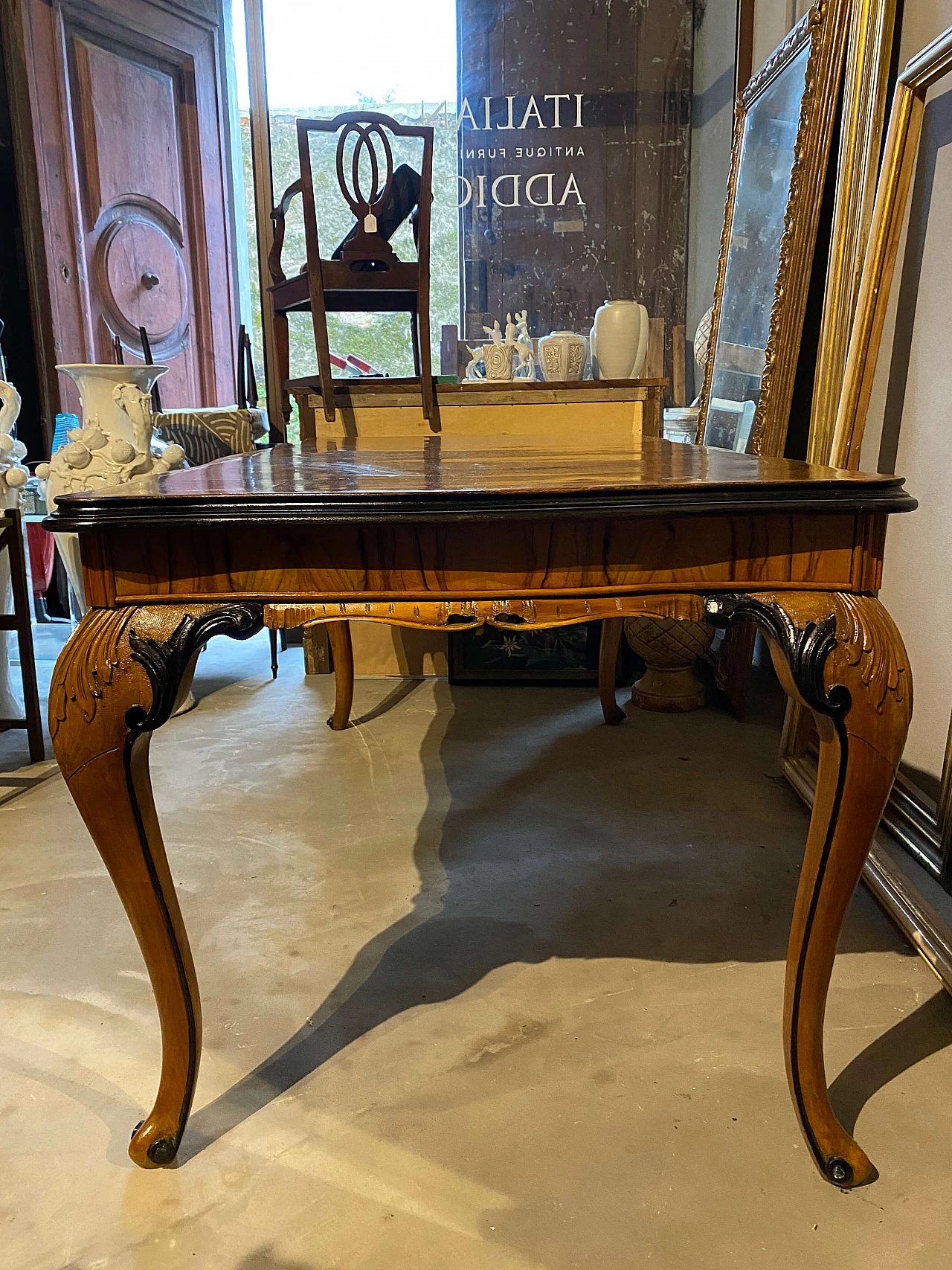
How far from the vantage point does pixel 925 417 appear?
1.85 m

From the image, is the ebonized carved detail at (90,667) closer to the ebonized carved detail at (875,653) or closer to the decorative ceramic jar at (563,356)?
the ebonized carved detail at (875,653)

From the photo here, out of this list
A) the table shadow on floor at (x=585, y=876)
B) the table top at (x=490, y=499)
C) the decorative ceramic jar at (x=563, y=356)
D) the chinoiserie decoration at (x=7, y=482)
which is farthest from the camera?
the decorative ceramic jar at (x=563, y=356)

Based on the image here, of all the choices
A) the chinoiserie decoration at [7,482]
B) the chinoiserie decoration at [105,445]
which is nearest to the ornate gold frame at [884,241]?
the chinoiserie decoration at [105,445]

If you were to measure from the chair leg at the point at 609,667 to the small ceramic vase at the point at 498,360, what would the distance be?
1.29m

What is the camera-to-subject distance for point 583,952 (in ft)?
5.31

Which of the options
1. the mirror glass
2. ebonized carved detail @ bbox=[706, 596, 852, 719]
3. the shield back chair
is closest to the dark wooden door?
the shield back chair

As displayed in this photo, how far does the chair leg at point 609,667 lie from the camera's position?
265cm

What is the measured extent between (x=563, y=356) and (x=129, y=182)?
269 cm

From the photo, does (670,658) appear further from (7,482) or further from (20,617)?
(7,482)

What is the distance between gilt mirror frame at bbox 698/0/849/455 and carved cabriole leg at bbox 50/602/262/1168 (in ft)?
6.91

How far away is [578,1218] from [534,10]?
5373mm

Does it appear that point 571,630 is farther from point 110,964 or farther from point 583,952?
point 110,964

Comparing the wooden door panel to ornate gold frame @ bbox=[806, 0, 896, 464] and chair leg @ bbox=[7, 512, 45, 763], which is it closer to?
chair leg @ bbox=[7, 512, 45, 763]

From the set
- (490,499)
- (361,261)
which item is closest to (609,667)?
(490,499)
